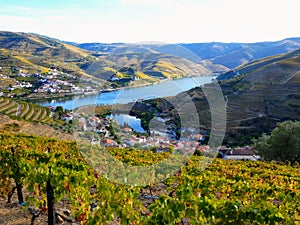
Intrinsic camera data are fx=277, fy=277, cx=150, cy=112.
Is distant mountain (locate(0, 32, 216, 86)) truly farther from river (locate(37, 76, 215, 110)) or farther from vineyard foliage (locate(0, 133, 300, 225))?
vineyard foliage (locate(0, 133, 300, 225))

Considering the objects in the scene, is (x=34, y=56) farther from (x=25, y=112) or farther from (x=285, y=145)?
(x=285, y=145)

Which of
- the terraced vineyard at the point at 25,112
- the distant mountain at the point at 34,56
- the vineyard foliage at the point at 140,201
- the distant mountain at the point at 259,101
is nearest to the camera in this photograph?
the vineyard foliage at the point at 140,201

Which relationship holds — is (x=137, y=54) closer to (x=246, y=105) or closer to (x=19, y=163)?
(x=19, y=163)

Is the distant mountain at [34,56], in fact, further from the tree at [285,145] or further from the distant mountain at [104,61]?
the tree at [285,145]

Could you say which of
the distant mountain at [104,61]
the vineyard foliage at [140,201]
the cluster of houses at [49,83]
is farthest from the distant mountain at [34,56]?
the vineyard foliage at [140,201]

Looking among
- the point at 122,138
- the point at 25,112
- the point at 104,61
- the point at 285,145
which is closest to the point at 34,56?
the point at 25,112

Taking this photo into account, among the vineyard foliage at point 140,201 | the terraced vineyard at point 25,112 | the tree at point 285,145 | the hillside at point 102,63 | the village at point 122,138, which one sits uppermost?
the hillside at point 102,63

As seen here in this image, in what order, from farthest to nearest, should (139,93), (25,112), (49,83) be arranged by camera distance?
(49,83)
(25,112)
(139,93)

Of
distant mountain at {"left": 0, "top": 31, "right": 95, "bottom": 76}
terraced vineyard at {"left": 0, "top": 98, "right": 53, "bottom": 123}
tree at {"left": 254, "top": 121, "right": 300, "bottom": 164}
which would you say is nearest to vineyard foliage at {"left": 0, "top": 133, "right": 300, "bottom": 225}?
tree at {"left": 254, "top": 121, "right": 300, "bottom": 164}
